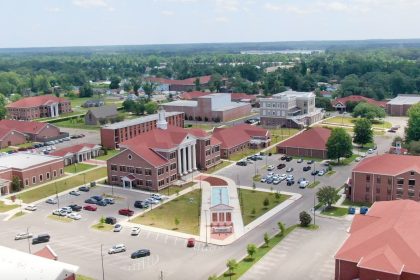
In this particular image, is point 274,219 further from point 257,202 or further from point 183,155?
point 183,155

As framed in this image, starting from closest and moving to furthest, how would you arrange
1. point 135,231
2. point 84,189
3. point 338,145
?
1. point 135,231
2. point 84,189
3. point 338,145

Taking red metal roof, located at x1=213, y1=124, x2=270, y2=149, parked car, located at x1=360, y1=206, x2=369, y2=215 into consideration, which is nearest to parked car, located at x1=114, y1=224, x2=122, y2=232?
parked car, located at x1=360, y1=206, x2=369, y2=215

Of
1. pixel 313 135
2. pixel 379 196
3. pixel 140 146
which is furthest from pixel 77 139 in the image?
pixel 379 196

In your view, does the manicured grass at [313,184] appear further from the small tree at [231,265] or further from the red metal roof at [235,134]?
the small tree at [231,265]

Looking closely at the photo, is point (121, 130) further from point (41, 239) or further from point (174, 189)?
point (41, 239)

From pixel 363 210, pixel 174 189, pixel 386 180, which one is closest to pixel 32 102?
pixel 174 189

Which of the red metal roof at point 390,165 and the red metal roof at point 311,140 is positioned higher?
the red metal roof at point 390,165

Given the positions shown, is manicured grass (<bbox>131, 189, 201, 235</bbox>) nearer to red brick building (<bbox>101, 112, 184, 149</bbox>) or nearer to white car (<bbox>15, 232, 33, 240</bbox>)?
white car (<bbox>15, 232, 33, 240</bbox>)

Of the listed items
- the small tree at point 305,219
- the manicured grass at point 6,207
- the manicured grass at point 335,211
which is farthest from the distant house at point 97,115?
the small tree at point 305,219
